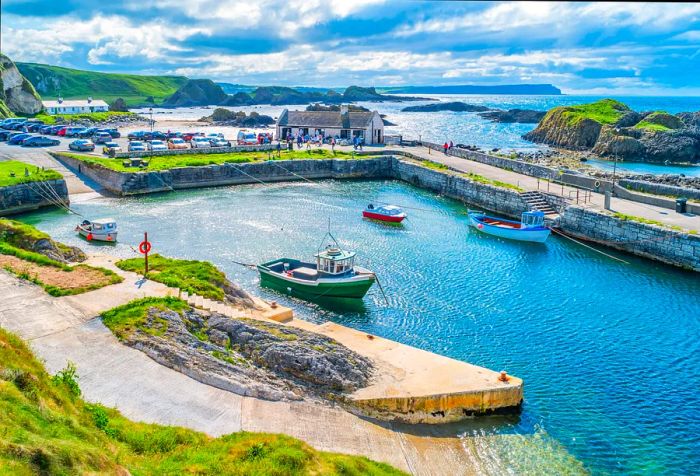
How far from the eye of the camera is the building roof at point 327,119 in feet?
272

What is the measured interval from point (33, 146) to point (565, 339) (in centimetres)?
6566

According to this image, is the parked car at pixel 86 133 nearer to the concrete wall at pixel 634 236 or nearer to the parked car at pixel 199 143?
the parked car at pixel 199 143

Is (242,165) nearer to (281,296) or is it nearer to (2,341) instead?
(281,296)

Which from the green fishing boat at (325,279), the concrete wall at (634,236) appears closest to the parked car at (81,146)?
the green fishing boat at (325,279)

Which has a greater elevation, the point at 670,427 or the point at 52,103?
the point at 52,103

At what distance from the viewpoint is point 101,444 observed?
12.2 m

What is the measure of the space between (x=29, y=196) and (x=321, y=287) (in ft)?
103

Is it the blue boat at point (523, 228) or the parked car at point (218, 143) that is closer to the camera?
the blue boat at point (523, 228)

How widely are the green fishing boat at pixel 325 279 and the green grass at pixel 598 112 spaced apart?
81309mm

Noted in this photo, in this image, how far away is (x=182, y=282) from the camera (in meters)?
26.1

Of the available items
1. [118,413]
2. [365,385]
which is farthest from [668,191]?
[118,413]

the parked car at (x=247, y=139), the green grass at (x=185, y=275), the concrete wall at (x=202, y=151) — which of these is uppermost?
the parked car at (x=247, y=139)

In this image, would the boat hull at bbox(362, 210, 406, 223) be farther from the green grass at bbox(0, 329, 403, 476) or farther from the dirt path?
the green grass at bbox(0, 329, 403, 476)

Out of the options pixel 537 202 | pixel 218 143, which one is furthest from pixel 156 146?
pixel 537 202
